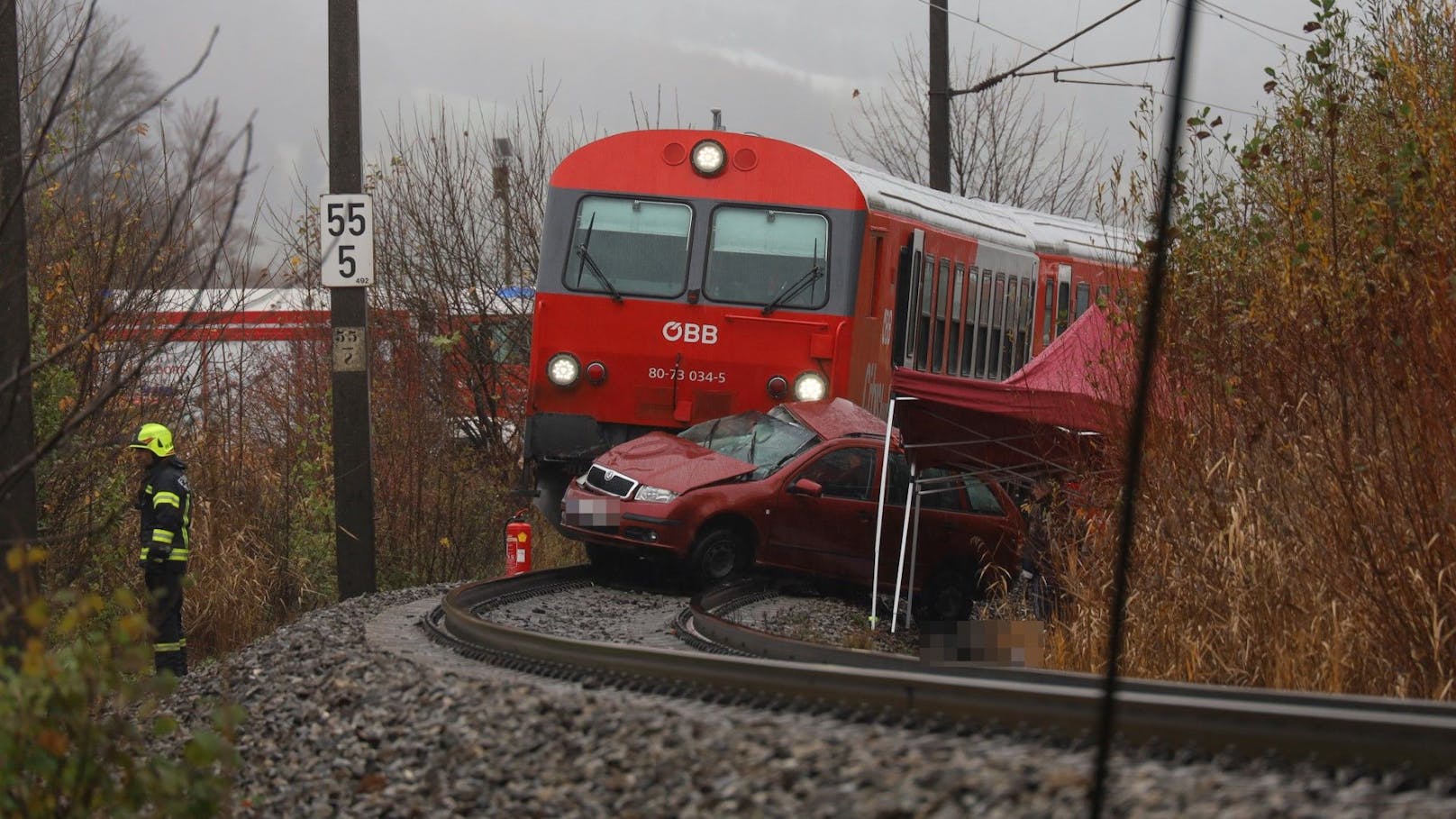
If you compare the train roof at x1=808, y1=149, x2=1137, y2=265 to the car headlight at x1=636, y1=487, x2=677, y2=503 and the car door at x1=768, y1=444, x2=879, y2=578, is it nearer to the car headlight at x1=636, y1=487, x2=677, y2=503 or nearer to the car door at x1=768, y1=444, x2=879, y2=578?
the car door at x1=768, y1=444, x2=879, y2=578

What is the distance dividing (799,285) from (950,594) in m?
2.74

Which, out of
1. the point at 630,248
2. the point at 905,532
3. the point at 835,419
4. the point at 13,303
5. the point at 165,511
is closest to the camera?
the point at 13,303

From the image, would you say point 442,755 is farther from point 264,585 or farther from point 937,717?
point 264,585

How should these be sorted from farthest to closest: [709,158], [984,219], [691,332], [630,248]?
1. [984,219]
2. [630,248]
3. [709,158]
4. [691,332]

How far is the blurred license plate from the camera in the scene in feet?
40.7

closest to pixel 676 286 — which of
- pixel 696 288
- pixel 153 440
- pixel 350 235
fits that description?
pixel 696 288

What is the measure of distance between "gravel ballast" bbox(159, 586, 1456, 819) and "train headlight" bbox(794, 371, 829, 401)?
20.9ft

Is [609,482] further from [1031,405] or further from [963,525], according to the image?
[1031,405]

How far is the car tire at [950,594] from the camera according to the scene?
13.4 m

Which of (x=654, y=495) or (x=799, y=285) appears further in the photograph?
(x=799, y=285)

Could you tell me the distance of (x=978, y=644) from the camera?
766 cm

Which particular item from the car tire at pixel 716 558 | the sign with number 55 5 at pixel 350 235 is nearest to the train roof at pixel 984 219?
the car tire at pixel 716 558

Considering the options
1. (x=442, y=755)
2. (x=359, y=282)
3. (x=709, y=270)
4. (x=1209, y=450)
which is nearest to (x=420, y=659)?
(x=442, y=755)

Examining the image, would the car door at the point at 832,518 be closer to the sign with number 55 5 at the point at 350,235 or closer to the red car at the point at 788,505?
the red car at the point at 788,505
